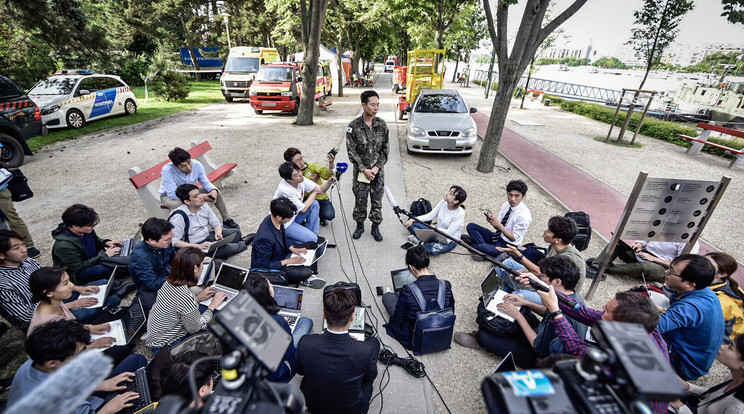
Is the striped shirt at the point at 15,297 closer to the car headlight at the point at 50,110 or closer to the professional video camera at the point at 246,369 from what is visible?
the professional video camera at the point at 246,369

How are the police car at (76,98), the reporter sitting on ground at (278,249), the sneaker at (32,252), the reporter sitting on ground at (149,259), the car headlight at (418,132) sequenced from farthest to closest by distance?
the police car at (76,98)
the car headlight at (418,132)
the sneaker at (32,252)
the reporter sitting on ground at (278,249)
the reporter sitting on ground at (149,259)

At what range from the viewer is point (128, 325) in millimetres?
3209

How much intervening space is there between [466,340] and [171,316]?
2.87 meters

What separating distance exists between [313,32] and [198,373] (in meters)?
12.1

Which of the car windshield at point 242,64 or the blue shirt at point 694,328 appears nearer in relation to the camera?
the blue shirt at point 694,328

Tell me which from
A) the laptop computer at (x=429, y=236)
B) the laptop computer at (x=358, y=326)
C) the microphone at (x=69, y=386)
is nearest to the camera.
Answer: the microphone at (x=69, y=386)

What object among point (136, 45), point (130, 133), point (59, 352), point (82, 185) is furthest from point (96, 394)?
point (136, 45)

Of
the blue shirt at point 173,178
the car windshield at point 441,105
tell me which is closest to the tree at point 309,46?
the car windshield at point 441,105

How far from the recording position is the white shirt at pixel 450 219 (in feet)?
15.2

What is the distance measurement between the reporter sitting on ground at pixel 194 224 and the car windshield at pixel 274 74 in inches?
472

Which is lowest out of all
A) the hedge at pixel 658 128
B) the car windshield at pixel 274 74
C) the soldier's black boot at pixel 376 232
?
the soldier's black boot at pixel 376 232

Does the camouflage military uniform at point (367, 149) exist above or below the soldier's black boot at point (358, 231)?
above

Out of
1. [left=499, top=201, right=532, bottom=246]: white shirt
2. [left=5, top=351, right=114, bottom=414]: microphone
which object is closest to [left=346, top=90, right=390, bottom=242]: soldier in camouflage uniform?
[left=499, top=201, right=532, bottom=246]: white shirt

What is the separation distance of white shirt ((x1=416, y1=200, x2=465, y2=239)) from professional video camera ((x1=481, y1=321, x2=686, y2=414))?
12.0 ft
